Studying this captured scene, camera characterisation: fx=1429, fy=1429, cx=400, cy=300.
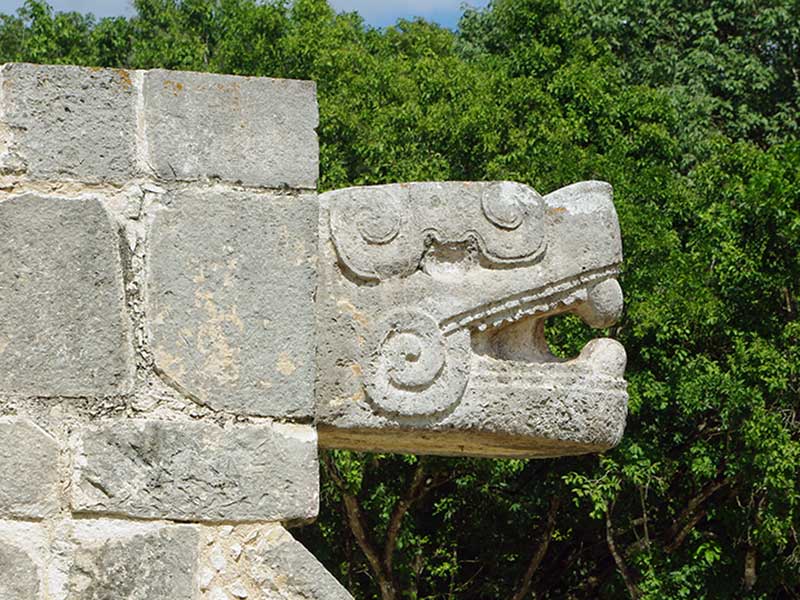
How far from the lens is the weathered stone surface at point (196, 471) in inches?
113

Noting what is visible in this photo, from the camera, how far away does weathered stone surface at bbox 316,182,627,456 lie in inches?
124

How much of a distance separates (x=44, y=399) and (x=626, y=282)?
9089 mm

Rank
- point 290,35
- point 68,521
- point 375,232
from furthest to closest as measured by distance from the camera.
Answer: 1. point 290,35
2. point 375,232
3. point 68,521

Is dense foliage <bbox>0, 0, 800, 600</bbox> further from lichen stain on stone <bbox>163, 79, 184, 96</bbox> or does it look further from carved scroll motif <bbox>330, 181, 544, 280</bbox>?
lichen stain on stone <bbox>163, 79, 184, 96</bbox>

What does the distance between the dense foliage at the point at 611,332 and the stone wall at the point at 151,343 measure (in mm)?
8254

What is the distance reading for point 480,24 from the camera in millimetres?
20000

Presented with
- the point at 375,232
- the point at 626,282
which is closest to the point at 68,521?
the point at 375,232

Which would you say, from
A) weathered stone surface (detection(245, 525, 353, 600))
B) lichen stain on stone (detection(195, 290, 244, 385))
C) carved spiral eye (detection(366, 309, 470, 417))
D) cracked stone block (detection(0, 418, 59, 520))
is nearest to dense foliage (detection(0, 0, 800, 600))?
carved spiral eye (detection(366, 309, 470, 417))

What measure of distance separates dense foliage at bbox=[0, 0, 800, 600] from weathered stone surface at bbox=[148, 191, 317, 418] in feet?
27.0

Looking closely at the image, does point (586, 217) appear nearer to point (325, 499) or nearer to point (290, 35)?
point (325, 499)

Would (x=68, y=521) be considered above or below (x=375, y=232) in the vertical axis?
below

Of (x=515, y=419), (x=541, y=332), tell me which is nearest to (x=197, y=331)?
(x=515, y=419)

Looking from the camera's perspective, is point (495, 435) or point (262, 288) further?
point (495, 435)

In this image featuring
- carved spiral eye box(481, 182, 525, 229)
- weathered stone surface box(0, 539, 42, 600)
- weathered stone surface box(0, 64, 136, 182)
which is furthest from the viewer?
carved spiral eye box(481, 182, 525, 229)
